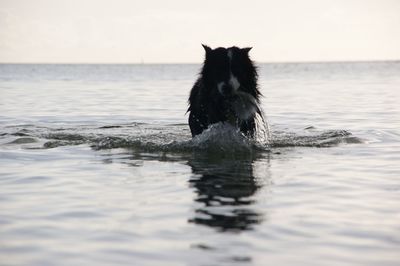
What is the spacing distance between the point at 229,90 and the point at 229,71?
0.91ft

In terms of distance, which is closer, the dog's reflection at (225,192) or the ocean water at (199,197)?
the ocean water at (199,197)

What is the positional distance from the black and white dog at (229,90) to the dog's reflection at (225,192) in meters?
0.76

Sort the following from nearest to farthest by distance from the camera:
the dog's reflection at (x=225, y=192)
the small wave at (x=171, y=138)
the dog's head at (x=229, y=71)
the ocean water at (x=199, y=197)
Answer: the ocean water at (x=199, y=197) < the dog's reflection at (x=225, y=192) < the dog's head at (x=229, y=71) < the small wave at (x=171, y=138)

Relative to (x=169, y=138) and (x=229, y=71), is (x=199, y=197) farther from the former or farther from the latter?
(x=169, y=138)

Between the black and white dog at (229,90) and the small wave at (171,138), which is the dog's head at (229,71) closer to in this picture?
the black and white dog at (229,90)

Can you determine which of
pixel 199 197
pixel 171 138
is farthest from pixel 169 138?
pixel 199 197

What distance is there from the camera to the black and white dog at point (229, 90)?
933cm

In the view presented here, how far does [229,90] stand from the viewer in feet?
30.9

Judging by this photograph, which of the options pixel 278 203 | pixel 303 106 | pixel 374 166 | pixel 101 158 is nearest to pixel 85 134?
pixel 101 158

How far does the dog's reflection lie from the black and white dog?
0.76m

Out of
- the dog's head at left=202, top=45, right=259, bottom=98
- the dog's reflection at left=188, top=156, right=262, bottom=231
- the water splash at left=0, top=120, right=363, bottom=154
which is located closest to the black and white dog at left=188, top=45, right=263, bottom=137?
the dog's head at left=202, top=45, right=259, bottom=98

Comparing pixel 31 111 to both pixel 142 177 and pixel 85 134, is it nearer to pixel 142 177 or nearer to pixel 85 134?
pixel 85 134

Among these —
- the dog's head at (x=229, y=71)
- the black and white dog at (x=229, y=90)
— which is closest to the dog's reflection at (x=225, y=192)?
the black and white dog at (x=229, y=90)

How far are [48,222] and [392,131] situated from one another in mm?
9118
